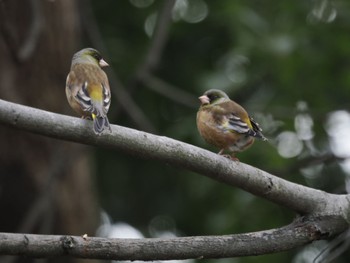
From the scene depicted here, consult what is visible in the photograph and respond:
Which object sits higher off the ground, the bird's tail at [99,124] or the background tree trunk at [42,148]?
the bird's tail at [99,124]

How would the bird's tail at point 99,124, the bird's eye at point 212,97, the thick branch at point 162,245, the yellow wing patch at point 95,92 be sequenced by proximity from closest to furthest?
the thick branch at point 162,245, the bird's tail at point 99,124, the yellow wing patch at point 95,92, the bird's eye at point 212,97

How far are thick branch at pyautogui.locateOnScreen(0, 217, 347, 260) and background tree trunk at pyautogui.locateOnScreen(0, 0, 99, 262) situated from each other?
4234mm

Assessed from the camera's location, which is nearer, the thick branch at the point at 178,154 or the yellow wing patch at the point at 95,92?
the thick branch at the point at 178,154

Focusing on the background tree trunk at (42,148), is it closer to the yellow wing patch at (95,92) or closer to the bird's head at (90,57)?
the bird's head at (90,57)

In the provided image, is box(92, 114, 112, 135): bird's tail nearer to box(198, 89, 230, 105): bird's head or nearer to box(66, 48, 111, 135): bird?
box(66, 48, 111, 135): bird

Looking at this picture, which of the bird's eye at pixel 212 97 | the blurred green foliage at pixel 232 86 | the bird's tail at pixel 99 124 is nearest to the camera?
the bird's tail at pixel 99 124

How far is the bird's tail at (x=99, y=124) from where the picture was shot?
171 inches

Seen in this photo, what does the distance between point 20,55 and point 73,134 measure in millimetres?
2961

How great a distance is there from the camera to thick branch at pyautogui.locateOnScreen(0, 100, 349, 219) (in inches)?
166

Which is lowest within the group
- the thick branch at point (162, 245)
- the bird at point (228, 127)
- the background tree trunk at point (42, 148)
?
the background tree trunk at point (42, 148)

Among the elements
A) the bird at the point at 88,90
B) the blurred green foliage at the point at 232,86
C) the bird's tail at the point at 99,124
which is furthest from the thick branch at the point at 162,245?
the blurred green foliage at the point at 232,86

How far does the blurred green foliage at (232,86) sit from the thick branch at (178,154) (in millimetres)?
2521

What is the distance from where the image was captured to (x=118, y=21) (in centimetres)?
1068

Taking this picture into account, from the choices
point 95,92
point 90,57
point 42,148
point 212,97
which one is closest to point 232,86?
point 212,97
